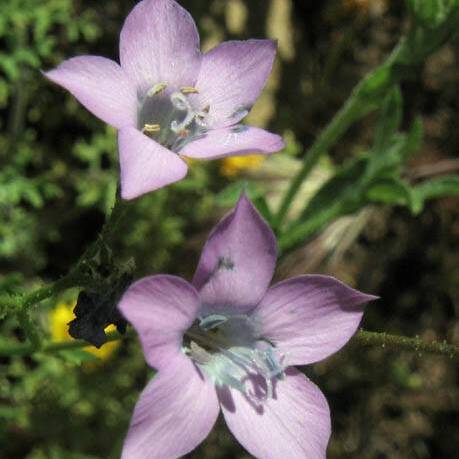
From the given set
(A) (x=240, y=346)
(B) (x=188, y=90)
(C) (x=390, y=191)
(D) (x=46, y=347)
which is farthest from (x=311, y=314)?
(C) (x=390, y=191)

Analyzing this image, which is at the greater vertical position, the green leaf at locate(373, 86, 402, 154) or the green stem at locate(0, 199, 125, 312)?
the green stem at locate(0, 199, 125, 312)

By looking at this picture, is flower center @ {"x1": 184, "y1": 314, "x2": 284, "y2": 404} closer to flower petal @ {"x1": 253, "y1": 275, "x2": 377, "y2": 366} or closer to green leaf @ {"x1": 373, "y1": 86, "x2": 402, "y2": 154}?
flower petal @ {"x1": 253, "y1": 275, "x2": 377, "y2": 366}

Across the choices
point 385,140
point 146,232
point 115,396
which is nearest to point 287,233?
point 385,140

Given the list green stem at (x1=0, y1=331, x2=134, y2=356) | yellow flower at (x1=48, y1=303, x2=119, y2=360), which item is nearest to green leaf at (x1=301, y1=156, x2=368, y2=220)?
yellow flower at (x1=48, y1=303, x2=119, y2=360)

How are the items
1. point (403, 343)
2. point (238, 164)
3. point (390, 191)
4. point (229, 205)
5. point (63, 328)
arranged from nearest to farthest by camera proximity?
point (403, 343)
point (390, 191)
point (63, 328)
point (229, 205)
point (238, 164)

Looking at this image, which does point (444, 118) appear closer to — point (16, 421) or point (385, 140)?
point (385, 140)

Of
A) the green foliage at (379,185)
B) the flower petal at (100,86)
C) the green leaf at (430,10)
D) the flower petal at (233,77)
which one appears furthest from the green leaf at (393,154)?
the flower petal at (100,86)

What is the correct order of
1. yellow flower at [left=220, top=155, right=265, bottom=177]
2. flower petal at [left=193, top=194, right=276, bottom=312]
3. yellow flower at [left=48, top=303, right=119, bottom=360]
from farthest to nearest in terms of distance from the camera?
yellow flower at [left=220, top=155, right=265, bottom=177], yellow flower at [left=48, top=303, right=119, bottom=360], flower petal at [left=193, top=194, right=276, bottom=312]

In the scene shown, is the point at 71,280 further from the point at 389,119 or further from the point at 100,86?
the point at 389,119
